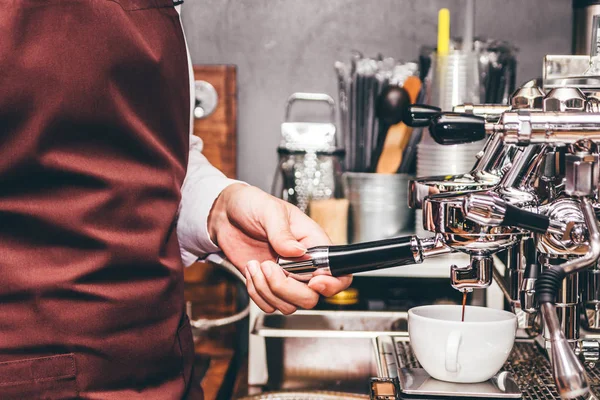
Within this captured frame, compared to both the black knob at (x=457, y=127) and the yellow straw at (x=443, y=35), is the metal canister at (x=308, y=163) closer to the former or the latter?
the yellow straw at (x=443, y=35)

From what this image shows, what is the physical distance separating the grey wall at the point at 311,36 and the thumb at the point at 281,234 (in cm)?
85

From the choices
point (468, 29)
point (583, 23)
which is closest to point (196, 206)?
point (468, 29)

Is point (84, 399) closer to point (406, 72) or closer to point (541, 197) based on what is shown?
point (541, 197)

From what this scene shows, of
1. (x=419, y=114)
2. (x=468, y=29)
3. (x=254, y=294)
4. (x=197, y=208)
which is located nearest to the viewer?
(x=419, y=114)

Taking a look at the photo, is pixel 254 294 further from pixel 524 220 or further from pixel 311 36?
pixel 311 36

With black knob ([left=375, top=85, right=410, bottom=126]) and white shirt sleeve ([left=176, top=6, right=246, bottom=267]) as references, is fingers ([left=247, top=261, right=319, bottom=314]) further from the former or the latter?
black knob ([left=375, top=85, right=410, bottom=126])

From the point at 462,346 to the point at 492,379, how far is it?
7 cm

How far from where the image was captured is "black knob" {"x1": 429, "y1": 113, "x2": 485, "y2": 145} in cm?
66

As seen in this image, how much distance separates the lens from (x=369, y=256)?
2.18ft

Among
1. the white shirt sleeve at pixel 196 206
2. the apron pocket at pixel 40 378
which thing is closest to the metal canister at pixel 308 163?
the white shirt sleeve at pixel 196 206

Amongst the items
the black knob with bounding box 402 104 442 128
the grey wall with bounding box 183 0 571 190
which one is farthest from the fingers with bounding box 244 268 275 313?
the grey wall with bounding box 183 0 571 190

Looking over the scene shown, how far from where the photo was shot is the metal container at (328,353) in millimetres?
1288

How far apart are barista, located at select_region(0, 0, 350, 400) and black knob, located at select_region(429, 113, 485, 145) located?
0.22 metres

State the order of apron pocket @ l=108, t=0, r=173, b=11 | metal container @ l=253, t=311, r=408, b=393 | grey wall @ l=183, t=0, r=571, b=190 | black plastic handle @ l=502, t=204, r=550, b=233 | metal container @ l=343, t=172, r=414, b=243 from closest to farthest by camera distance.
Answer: black plastic handle @ l=502, t=204, r=550, b=233 < apron pocket @ l=108, t=0, r=173, b=11 < metal container @ l=253, t=311, r=408, b=393 < metal container @ l=343, t=172, r=414, b=243 < grey wall @ l=183, t=0, r=571, b=190
